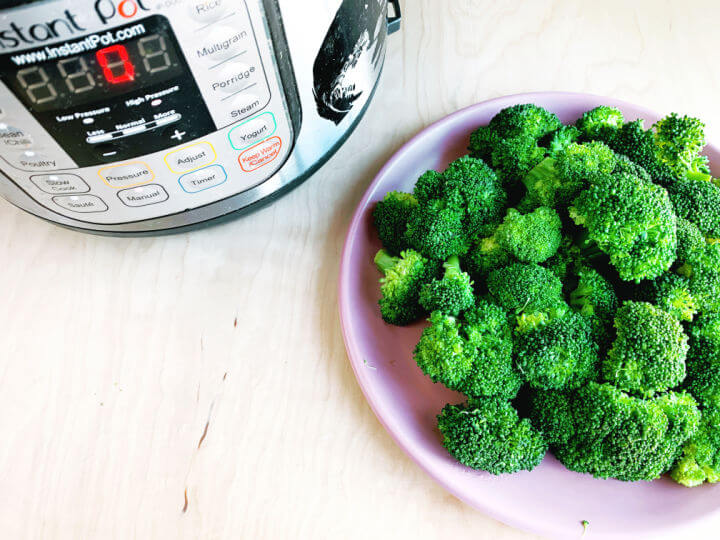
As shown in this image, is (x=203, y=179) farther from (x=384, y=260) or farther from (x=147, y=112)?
(x=384, y=260)

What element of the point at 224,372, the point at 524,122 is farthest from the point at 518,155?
the point at 224,372

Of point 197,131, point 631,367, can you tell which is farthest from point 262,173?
point 631,367

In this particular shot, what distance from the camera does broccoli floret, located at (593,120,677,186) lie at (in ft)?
2.36

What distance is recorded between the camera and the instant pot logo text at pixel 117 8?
1.36ft

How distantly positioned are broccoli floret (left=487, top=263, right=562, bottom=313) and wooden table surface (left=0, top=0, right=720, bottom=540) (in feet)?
0.76

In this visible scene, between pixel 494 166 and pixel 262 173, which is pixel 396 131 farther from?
pixel 262 173

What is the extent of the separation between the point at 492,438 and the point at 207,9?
1.64 ft

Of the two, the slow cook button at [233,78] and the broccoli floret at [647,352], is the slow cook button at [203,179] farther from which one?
the broccoli floret at [647,352]

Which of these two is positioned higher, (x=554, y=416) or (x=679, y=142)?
(x=679, y=142)

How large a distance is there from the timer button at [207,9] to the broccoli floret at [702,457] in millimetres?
651

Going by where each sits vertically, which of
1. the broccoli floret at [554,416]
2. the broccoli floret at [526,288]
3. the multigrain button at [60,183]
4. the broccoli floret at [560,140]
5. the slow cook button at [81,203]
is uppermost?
the multigrain button at [60,183]

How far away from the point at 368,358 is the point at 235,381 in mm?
185

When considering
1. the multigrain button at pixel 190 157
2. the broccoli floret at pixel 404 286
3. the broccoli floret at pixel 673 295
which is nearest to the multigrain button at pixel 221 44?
the multigrain button at pixel 190 157

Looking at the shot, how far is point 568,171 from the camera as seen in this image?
67 cm
